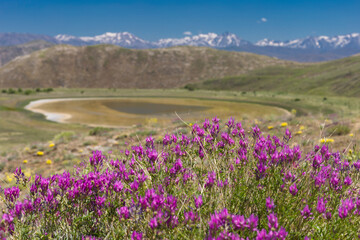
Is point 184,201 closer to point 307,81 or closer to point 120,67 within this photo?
point 307,81

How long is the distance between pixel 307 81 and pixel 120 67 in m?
104

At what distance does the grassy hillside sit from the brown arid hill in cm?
1838

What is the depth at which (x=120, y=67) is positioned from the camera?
16775 cm

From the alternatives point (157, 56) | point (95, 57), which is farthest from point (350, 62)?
point (95, 57)

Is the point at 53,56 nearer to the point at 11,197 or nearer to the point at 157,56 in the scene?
the point at 157,56

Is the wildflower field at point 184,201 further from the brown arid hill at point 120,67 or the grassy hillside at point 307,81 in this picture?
the brown arid hill at point 120,67

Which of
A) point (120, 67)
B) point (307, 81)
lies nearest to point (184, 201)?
point (307, 81)

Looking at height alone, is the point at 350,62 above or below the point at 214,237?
above

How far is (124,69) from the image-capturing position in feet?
547

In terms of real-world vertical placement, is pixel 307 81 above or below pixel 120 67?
below

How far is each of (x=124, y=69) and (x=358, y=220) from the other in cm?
17058

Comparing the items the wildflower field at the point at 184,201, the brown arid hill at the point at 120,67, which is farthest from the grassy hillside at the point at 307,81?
the wildflower field at the point at 184,201

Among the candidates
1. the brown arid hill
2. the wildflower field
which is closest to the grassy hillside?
the brown arid hill

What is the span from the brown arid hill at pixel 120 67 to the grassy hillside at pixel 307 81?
18381mm
